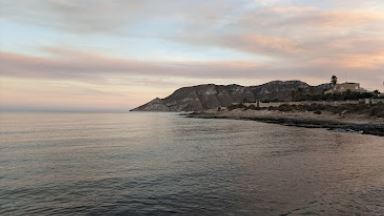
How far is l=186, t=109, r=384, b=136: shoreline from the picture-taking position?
73037mm

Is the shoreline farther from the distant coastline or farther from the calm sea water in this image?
the calm sea water

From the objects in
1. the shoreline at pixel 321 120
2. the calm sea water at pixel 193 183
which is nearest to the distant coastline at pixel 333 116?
the shoreline at pixel 321 120

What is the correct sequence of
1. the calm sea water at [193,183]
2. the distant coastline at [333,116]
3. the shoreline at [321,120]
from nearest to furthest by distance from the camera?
the calm sea water at [193,183]
the shoreline at [321,120]
the distant coastline at [333,116]

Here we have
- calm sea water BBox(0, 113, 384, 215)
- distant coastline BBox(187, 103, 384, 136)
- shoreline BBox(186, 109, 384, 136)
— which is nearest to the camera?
calm sea water BBox(0, 113, 384, 215)

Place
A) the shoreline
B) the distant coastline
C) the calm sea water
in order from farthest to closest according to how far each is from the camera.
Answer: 1. the distant coastline
2. the shoreline
3. the calm sea water

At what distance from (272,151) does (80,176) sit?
2188 centimetres

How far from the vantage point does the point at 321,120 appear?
339ft

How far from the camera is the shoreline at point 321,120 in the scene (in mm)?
73037

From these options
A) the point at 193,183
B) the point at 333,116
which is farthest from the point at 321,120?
the point at 193,183

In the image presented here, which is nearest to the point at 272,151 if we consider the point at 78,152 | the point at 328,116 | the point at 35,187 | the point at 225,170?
the point at 225,170

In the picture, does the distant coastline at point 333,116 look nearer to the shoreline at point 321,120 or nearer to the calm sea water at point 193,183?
the shoreline at point 321,120

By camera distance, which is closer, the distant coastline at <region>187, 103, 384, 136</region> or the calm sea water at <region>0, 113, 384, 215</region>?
the calm sea water at <region>0, 113, 384, 215</region>

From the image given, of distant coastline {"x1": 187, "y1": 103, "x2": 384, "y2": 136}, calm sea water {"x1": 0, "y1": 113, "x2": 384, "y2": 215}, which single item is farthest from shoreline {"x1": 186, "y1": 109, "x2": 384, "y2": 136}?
calm sea water {"x1": 0, "y1": 113, "x2": 384, "y2": 215}

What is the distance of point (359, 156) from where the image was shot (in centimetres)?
3653
